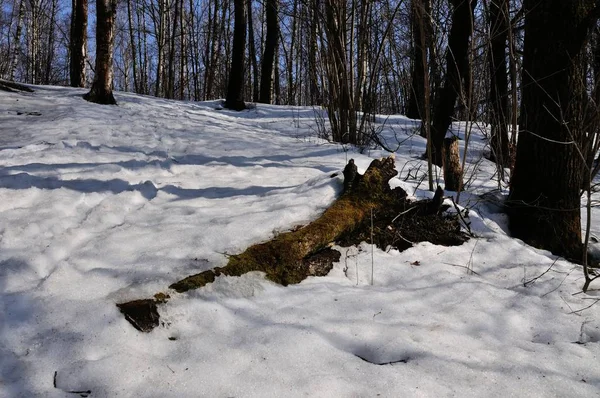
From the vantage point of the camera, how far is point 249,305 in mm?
1844

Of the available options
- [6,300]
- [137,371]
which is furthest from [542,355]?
[6,300]

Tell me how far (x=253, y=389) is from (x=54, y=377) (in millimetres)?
656

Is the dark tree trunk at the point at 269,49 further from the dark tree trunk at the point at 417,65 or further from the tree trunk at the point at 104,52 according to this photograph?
the tree trunk at the point at 104,52

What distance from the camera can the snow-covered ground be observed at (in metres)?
1.43

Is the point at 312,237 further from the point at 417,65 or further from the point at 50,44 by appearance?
the point at 50,44

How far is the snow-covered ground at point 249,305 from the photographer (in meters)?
1.43

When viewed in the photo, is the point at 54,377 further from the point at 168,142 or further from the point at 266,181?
the point at 168,142

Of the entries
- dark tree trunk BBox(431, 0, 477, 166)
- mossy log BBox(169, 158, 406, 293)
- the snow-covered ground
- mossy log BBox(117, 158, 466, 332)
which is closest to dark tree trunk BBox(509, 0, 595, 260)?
the snow-covered ground

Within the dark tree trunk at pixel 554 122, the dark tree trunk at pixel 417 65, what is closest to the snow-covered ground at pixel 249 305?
the dark tree trunk at pixel 554 122

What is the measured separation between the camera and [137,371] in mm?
1404

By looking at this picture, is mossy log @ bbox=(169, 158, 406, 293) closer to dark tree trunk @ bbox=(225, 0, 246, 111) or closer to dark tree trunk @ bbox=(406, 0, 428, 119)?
dark tree trunk @ bbox=(406, 0, 428, 119)

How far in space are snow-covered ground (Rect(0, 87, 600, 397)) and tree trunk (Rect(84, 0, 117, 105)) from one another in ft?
12.7

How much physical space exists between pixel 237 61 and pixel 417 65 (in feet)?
12.8

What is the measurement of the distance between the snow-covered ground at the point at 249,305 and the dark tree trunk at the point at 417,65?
1.18 metres
